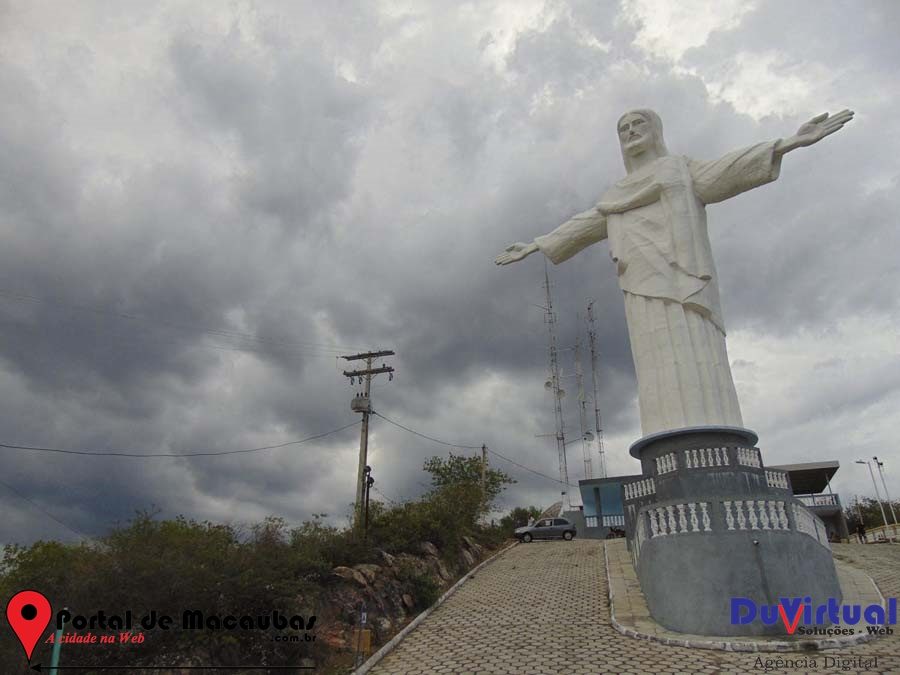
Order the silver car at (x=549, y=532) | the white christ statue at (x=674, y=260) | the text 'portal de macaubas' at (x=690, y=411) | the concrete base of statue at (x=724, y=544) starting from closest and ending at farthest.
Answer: the concrete base of statue at (x=724, y=544) → the text 'portal de macaubas' at (x=690, y=411) → the white christ statue at (x=674, y=260) → the silver car at (x=549, y=532)

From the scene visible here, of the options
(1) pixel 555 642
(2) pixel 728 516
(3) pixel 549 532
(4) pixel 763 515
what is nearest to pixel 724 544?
(2) pixel 728 516

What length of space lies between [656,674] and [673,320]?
7035 mm

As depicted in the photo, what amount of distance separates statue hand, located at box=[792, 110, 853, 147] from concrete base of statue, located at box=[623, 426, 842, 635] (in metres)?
5.97

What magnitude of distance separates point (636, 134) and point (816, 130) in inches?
153

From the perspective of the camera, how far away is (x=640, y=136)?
14133mm

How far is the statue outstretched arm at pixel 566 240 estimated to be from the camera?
48.0 feet

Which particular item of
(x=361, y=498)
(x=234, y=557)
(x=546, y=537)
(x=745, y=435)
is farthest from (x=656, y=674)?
(x=546, y=537)

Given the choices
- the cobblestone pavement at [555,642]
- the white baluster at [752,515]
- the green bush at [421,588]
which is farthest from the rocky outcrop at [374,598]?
the white baluster at [752,515]

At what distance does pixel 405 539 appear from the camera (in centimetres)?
1555

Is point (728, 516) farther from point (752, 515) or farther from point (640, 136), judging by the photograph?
point (640, 136)

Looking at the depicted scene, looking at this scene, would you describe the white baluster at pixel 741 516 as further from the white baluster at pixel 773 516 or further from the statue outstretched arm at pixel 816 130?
the statue outstretched arm at pixel 816 130

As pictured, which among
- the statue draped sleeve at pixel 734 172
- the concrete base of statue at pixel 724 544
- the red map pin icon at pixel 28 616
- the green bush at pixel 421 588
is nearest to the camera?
the red map pin icon at pixel 28 616

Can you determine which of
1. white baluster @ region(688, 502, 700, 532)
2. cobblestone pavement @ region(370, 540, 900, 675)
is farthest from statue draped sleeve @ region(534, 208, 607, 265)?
cobblestone pavement @ region(370, 540, 900, 675)

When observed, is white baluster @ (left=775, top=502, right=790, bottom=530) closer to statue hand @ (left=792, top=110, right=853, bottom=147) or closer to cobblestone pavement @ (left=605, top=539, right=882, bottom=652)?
cobblestone pavement @ (left=605, top=539, right=882, bottom=652)
